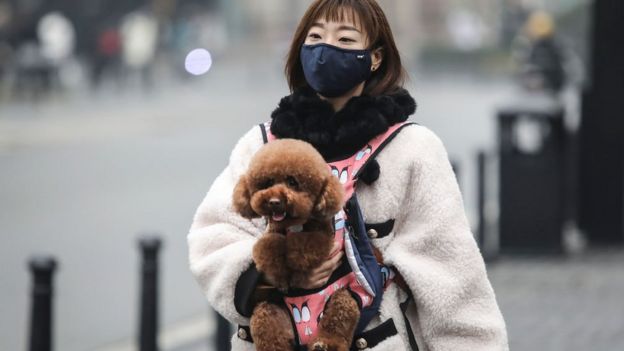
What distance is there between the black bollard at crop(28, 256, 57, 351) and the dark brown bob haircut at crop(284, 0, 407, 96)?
9.59 ft

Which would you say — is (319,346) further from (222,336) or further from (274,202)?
(222,336)

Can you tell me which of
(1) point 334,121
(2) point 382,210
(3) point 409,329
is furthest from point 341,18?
(3) point 409,329

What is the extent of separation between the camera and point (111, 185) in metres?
16.3

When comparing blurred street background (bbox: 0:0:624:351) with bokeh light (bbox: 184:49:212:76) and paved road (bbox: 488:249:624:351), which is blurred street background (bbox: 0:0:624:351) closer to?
paved road (bbox: 488:249:624:351)

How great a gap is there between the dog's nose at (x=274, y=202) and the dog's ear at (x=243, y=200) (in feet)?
0.24

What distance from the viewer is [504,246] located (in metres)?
10.6

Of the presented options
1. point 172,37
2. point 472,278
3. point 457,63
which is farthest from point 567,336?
point 457,63

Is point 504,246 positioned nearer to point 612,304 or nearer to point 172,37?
point 612,304

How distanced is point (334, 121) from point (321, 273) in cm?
36

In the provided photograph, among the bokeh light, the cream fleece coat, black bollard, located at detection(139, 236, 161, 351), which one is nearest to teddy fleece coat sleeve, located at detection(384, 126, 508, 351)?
the cream fleece coat

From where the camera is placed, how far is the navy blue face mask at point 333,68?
10.4ft

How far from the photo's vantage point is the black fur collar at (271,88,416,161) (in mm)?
3158

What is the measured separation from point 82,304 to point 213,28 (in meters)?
48.4

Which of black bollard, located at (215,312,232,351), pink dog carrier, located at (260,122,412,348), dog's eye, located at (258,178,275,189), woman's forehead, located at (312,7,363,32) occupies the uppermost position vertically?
woman's forehead, located at (312,7,363,32)
